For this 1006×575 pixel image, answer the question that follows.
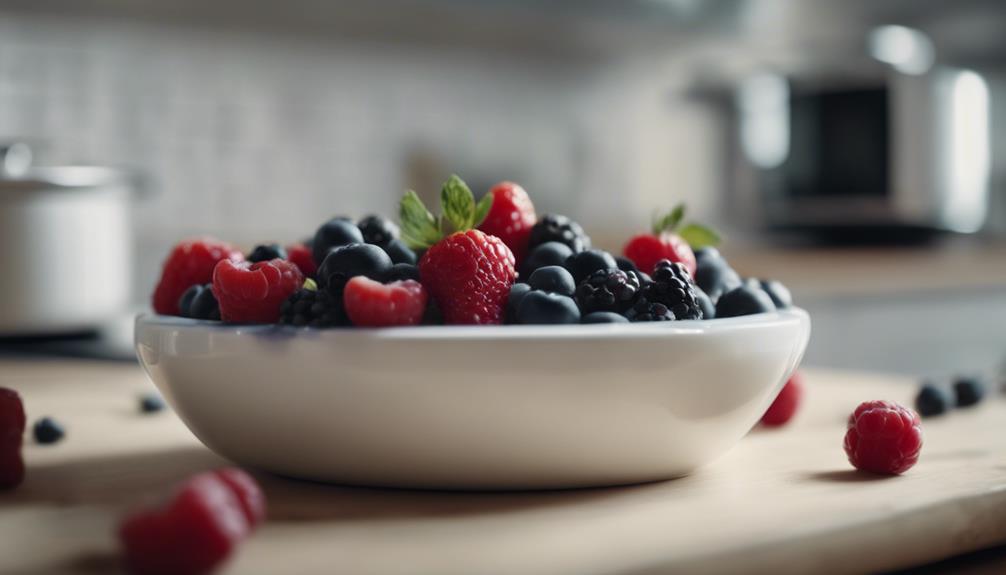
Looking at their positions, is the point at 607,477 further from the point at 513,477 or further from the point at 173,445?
the point at 173,445

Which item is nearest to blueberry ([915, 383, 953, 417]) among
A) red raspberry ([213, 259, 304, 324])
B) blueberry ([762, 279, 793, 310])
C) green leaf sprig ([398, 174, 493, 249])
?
blueberry ([762, 279, 793, 310])

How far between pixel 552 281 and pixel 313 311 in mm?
131

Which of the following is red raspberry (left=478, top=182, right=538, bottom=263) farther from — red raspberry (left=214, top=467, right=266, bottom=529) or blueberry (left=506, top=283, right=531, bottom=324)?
red raspberry (left=214, top=467, right=266, bottom=529)

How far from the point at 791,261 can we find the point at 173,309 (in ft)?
6.45

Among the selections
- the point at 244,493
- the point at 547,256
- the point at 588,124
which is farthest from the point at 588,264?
the point at 588,124

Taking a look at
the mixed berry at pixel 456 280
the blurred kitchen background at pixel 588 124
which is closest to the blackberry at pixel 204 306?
the mixed berry at pixel 456 280

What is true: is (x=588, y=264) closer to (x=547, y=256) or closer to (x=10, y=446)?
(x=547, y=256)

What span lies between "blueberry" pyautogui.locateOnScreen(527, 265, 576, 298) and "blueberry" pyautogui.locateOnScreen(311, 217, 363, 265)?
11 centimetres

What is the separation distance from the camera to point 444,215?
65 cm

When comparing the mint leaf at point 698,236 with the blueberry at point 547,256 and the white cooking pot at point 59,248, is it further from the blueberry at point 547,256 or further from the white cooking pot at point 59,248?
the white cooking pot at point 59,248

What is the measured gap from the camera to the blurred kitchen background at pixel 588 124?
230cm

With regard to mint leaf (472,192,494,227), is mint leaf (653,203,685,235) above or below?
above

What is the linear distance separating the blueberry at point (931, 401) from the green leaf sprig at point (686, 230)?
0.22m

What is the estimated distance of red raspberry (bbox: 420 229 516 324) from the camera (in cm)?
58
